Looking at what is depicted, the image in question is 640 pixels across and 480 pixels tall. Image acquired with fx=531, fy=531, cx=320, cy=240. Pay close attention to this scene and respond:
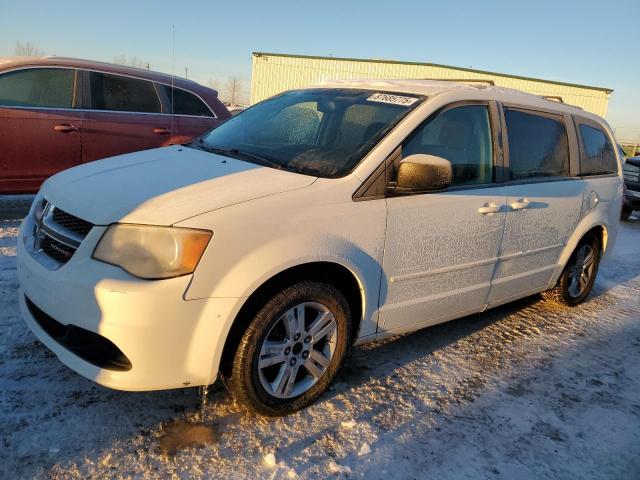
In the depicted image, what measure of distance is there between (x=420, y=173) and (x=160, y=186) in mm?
1338

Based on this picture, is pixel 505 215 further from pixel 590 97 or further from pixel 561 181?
pixel 590 97

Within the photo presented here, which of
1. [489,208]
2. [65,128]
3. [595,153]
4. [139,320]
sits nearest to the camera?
[139,320]

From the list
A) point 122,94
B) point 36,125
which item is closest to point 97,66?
point 122,94

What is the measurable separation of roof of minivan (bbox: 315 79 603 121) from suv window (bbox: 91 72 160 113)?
125 inches

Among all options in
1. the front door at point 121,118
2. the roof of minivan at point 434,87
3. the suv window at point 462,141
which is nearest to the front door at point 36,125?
the front door at point 121,118

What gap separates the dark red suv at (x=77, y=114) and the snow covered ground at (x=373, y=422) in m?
2.46

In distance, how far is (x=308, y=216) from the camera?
8.38 feet

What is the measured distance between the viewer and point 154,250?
226 centimetres

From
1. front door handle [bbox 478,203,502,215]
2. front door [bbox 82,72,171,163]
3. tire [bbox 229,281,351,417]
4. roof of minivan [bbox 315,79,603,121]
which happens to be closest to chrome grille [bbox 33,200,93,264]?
tire [bbox 229,281,351,417]

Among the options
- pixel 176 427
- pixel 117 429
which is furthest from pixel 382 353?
pixel 117 429

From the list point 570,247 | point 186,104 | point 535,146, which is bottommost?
point 570,247

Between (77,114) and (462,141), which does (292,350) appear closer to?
(462,141)

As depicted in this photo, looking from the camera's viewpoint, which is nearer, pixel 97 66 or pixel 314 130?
pixel 314 130

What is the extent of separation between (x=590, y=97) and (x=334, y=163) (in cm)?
3714
